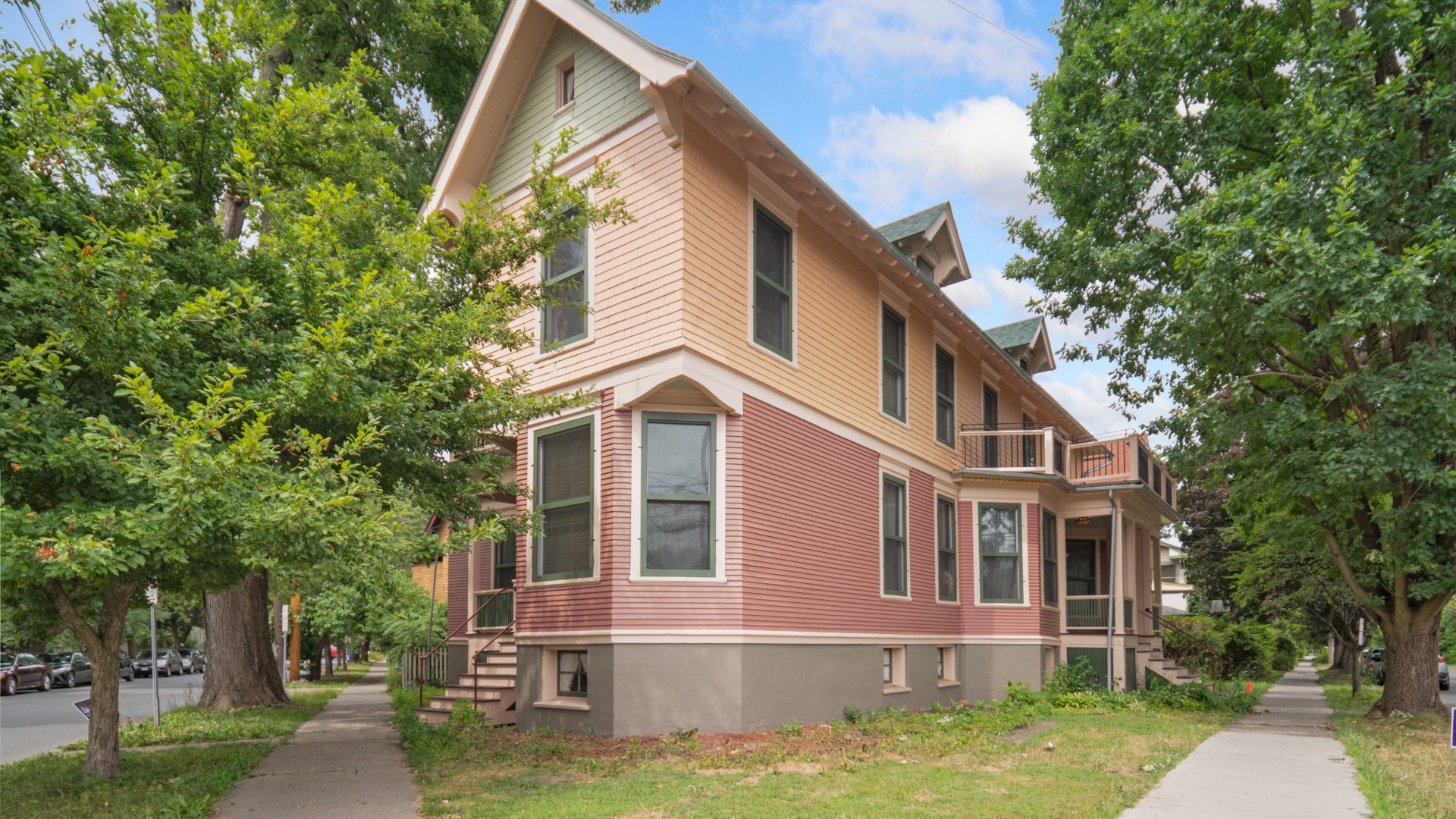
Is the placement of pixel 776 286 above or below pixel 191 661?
above

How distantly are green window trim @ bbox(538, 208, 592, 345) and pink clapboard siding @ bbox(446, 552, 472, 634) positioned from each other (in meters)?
5.54

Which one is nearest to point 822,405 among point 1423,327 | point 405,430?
point 405,430

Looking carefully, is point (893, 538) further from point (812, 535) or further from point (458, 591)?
point (458, 591)

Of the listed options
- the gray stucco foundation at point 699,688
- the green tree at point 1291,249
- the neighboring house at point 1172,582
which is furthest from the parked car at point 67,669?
the neighboring house at point 1172,582

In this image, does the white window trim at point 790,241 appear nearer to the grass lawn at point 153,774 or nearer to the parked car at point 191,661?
the grass lawn at point 153,774

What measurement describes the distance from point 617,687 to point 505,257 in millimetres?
5211

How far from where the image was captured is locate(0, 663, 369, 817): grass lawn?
332 inches

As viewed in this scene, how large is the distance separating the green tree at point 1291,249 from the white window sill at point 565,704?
10.5 m

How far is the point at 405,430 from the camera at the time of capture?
9.61 m

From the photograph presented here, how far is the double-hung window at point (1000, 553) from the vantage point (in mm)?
19531

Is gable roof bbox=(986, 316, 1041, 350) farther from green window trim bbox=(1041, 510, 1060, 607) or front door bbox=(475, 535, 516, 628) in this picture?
front door bbox=(475, 535, 516, 628)

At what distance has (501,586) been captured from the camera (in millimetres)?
16812

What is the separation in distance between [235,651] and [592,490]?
33.0ft

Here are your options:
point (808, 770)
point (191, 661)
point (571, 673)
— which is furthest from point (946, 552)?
point (191, 661)
